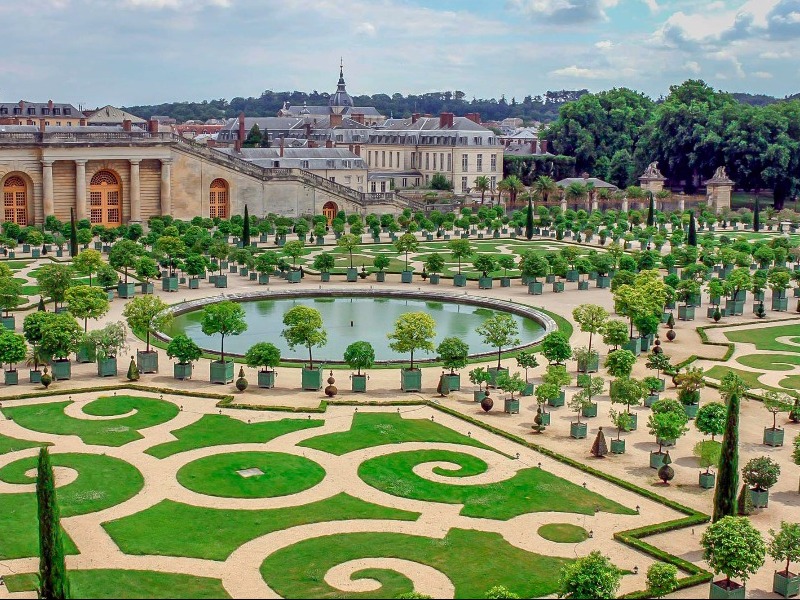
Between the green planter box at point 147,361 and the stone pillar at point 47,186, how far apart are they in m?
48.0

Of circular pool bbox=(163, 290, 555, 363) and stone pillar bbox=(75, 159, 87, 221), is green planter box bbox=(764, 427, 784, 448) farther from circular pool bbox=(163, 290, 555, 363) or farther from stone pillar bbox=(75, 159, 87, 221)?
stone pillar bbox=(75, 159, 87, 221)

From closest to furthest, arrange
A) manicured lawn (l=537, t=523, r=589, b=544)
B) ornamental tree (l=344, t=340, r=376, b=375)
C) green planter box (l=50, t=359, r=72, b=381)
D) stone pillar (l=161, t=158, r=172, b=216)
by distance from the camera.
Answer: manicured lawn (l=537, t=523, r=589, b=544)
ornamental tree (l=344, t=340, r=376, b=375)
green planter box (l=50, t=359, r=72, b=381)
stone pillar (l=161, t=158, r=172, b=216)

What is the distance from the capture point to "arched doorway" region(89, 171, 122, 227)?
300 ft

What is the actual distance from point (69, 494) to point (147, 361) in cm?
1426

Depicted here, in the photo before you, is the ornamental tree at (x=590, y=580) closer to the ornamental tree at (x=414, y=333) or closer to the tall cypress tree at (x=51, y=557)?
the tall cypress tree at (x=51, y=557)

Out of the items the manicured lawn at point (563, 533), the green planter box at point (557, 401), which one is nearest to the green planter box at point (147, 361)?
the green planter box at point (557, 401)

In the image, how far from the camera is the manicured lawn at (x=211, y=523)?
26500 mm

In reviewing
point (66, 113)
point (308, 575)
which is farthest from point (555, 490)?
point (66, 113)

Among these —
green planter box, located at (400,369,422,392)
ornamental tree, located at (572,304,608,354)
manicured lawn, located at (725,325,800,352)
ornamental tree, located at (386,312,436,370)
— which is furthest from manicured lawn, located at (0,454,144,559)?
manicured lawn, located at (725,325,800,352)

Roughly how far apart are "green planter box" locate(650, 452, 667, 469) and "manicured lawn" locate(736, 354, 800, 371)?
14833mm

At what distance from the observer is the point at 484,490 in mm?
30797

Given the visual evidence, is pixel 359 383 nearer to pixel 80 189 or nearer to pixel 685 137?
pixel 80 189

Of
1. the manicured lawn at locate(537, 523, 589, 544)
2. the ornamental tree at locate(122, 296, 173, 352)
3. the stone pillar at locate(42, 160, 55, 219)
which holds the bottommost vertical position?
the manicured lawn at locate(537, 523, 589, 544)

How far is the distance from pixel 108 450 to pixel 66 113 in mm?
131586
